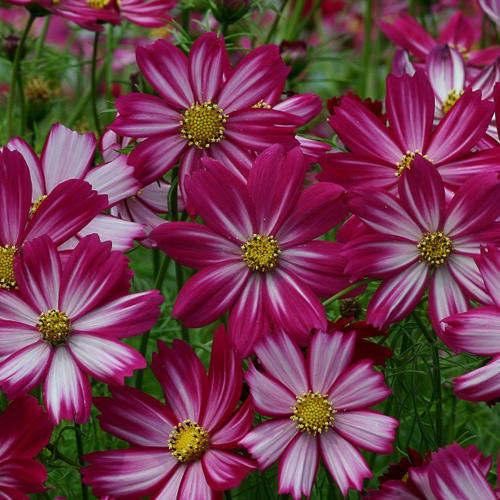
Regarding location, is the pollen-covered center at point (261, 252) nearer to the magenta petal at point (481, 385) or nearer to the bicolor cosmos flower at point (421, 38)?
the magenta petal at point (481, 385)

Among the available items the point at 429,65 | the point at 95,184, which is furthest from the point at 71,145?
the point at 429,65

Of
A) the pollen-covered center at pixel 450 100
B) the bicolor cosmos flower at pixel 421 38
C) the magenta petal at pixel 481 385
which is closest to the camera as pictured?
the magenta petal at pixel 481 385

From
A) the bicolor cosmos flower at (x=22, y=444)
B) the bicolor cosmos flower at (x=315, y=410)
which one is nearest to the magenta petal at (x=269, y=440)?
the bicolor cosmos flower at (x=315, y=410)

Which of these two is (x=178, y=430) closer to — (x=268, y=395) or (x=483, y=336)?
(x=268, y=395)

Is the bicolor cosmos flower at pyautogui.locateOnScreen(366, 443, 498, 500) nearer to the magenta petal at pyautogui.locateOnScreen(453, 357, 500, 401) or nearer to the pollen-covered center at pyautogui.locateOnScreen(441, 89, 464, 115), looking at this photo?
the magenta petal at pyautogui.locateOnScreen(453, 357, 500, 401)

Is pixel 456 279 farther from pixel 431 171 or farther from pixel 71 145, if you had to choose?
pixel 71 145

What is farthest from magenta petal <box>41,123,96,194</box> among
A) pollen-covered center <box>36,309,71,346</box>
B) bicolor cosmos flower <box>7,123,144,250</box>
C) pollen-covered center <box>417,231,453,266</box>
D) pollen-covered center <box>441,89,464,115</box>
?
pollen-covered center <box>441,89,464,115</box>
